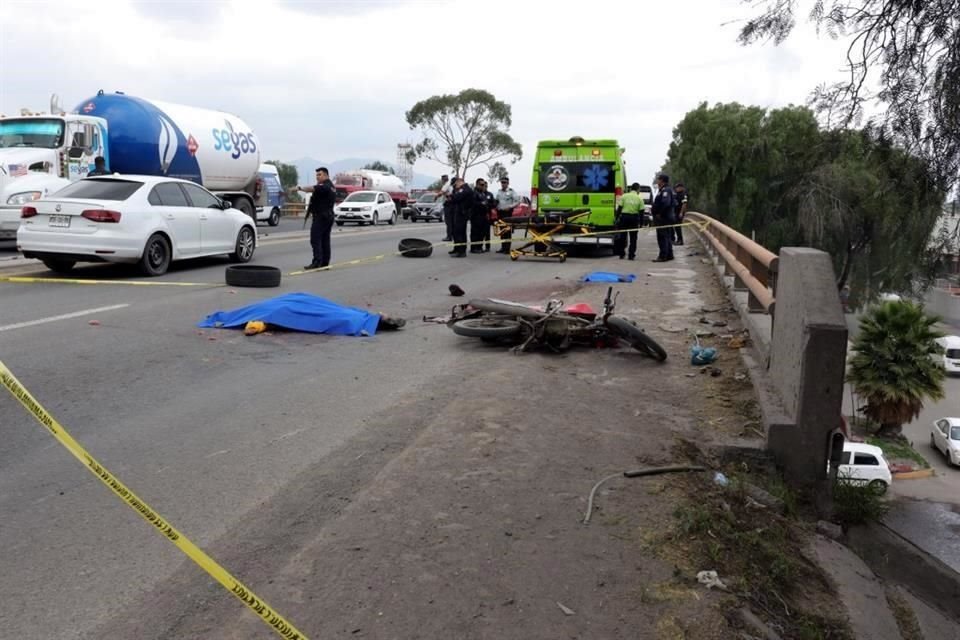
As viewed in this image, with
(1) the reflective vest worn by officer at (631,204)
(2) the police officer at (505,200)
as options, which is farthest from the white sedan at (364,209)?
(1) the reflective vest worn by officer at (631,204)

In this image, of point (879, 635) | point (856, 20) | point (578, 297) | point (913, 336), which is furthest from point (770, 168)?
point (879, 635)

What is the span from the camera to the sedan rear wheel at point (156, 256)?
13141 millimetres

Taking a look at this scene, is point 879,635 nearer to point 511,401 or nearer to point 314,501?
point 314,501

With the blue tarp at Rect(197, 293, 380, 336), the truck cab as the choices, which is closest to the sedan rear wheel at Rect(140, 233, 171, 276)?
the blue tarp at Rect(197, 293, 380, 336)

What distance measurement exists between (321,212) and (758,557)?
12.5 meters

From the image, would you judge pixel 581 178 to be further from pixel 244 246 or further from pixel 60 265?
pixel 60 265

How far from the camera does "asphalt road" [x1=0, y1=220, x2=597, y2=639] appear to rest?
3.50m

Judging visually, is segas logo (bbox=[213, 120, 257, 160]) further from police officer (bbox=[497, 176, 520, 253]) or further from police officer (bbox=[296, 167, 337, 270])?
police officer (bbox=[296, 167, 337, 270])

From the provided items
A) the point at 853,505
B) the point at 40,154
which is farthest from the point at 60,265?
the point at 853,505

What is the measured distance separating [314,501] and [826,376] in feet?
9.59

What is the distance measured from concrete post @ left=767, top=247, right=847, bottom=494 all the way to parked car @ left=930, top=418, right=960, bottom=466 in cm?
2711

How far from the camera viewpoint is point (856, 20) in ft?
20.5

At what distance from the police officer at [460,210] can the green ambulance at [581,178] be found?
62.4 inches

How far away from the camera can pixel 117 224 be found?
12.5 m
